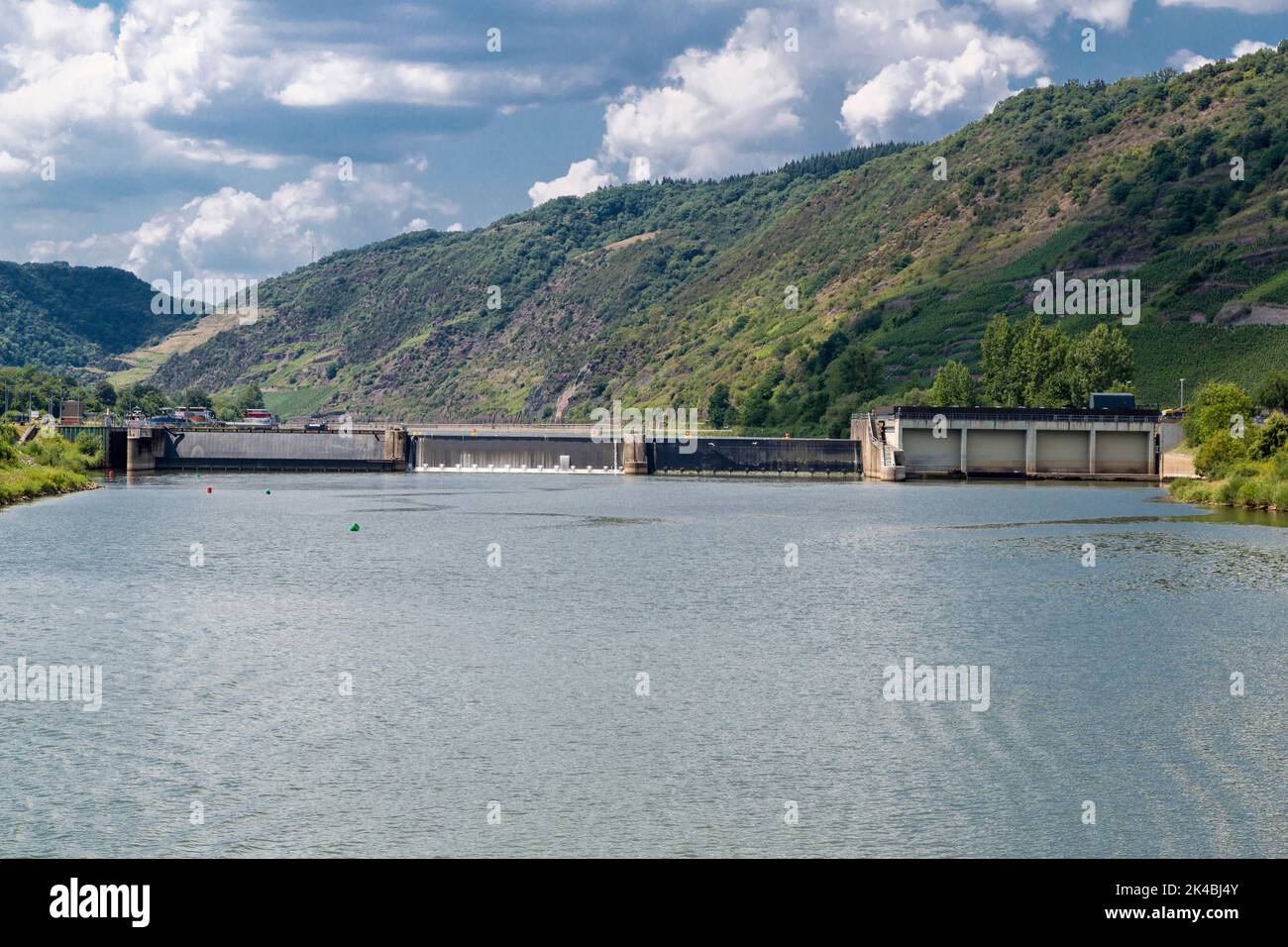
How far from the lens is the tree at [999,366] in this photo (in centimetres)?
15225

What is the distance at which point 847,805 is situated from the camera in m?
27.5

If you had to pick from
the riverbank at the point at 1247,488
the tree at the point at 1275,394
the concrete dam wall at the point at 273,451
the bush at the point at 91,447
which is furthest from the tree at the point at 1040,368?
the bush at the point at 91,447

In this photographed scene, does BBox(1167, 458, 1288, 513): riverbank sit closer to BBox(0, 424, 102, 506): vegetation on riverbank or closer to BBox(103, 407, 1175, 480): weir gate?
BBox(103, 407, 1175, 480): weir gate

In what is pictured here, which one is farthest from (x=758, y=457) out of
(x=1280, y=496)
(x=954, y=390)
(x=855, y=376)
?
(x=1280, y=496)

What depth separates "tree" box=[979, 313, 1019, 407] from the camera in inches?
5994

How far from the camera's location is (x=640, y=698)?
36219mm

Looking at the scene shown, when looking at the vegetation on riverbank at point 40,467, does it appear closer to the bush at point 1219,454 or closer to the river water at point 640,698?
the river water at point 640,698

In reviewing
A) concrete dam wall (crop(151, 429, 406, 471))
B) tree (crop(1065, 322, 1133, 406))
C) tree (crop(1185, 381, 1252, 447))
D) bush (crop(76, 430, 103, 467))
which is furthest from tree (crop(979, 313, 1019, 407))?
bush (crop(76, 430, 103, 467))

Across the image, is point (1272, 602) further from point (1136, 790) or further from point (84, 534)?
point (84, 534)

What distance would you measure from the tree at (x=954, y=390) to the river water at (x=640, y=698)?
75.5m

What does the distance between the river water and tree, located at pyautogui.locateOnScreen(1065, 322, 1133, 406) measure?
74.4 metres

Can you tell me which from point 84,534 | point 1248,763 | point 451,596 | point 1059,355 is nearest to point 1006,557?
point 451,596

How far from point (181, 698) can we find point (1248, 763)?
2450 centimetres

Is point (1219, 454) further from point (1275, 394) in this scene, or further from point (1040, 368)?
point (1040, 368)
